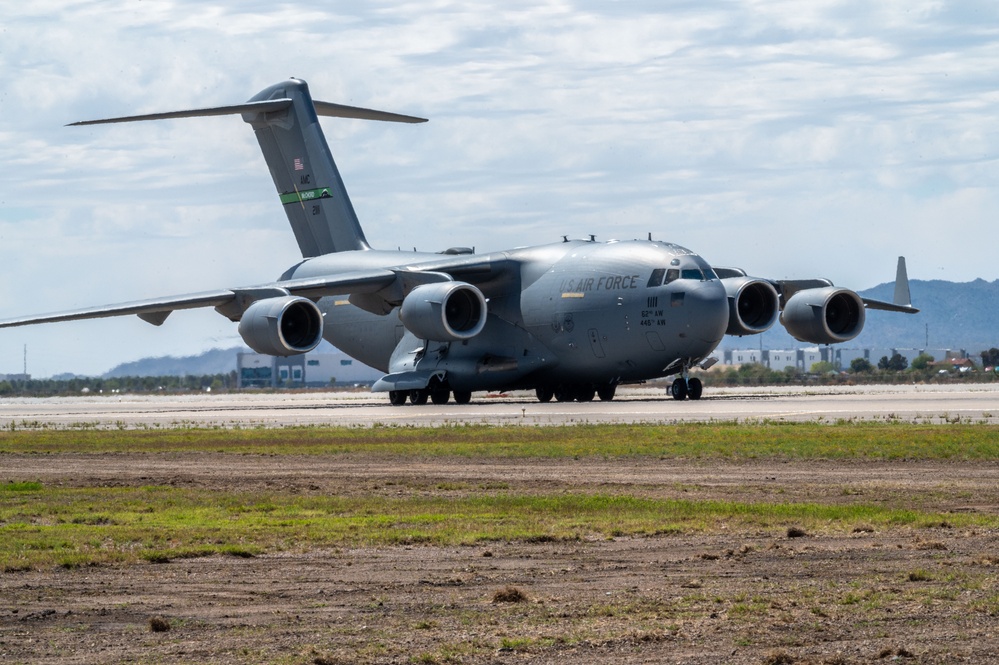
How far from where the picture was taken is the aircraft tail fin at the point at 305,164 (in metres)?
49.8

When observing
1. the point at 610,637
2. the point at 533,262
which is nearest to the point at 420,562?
the point at 610,637

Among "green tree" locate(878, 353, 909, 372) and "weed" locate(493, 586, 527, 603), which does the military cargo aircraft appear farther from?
"green tree" locate(878, 353, 909, 372)

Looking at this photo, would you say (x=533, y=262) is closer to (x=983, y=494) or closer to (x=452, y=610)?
(x=983, y=494)

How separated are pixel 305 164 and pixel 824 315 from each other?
18.5 m

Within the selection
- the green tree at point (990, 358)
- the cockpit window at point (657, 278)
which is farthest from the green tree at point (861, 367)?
the cockpit window at point (657, 278)

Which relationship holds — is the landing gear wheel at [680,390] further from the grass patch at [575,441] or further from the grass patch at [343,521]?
the grass patch at [343,521]

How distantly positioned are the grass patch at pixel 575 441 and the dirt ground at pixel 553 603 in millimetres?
7081

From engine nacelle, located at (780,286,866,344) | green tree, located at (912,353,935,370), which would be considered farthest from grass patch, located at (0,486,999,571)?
green tree, located at (912,353,935,370)

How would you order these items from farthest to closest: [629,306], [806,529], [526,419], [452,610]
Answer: [629,306], [526,419], [806,529], [452,610]

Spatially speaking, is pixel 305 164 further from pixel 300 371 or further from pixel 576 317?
pixel 300 371

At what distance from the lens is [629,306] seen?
130ft

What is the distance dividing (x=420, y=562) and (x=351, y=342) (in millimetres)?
37903

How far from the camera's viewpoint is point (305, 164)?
5016 centimetres

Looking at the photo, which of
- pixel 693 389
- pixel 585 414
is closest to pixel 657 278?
pixel 693 389
